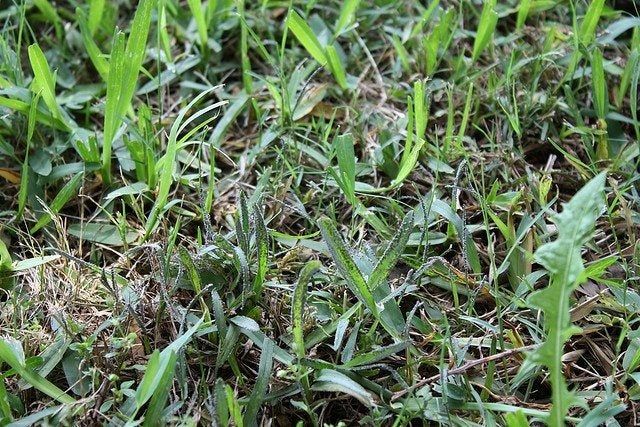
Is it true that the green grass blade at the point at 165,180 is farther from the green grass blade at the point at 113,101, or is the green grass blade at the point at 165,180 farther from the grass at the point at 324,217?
the green grass blade at the point at 113,101

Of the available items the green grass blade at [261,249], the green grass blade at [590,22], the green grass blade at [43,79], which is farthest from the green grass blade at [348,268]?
the green grass blade at [590,22]

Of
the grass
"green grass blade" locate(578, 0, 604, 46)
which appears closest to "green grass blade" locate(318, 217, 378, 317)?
the grass

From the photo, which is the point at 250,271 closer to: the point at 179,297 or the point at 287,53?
the point at 179,297

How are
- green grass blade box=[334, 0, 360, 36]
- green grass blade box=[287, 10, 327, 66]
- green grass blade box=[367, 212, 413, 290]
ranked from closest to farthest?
green grass blade box=[367, 212, 413, 290] < green grass blade box=[287, 10, 327, 66] < green grass blade box=[334, 0, 360, 36]

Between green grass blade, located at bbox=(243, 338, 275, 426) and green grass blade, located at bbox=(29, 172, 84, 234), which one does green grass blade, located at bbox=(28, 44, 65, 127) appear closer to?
green grass blade, located at bbox=(29, 172, 84, 234)

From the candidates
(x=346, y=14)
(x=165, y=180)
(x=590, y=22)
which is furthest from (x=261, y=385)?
(x=590, y=22)

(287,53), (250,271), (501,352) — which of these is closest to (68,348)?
(250,271)

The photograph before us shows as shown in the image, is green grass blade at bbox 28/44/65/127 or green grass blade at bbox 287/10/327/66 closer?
green grass blade at bbox 28/44/65/127

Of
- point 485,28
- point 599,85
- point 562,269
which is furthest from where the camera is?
point 485,28

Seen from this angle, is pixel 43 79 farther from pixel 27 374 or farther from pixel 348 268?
pixel 348 268
